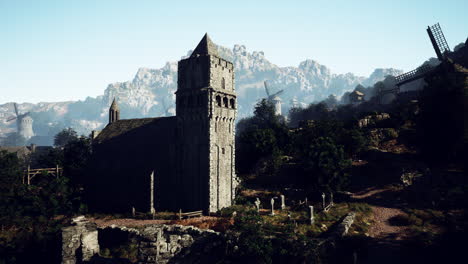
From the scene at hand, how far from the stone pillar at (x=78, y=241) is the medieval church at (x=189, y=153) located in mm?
12633

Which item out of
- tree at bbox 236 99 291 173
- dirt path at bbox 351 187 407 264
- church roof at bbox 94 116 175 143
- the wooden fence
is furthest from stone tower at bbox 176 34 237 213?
the wooden fence

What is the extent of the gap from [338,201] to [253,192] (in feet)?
42.0

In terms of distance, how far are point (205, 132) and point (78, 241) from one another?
1819cm

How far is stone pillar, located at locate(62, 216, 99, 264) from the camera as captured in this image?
2445 cm

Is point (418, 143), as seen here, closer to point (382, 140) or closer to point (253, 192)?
point (382, 140)

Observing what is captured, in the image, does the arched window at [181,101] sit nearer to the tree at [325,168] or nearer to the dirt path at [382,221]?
the tree at [325,168]

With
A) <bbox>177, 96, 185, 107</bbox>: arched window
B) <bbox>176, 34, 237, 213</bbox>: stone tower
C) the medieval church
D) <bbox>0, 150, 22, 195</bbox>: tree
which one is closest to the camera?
<bbox>0, 150, 22, 195</bbox>: tree

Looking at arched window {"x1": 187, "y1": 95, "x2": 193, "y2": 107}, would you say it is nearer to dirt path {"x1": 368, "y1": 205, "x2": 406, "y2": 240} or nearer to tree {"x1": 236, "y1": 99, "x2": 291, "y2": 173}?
tree {"x1": 236, "y1": 99, "x2": 291, "y2": 173}

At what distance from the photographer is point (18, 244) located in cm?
3031

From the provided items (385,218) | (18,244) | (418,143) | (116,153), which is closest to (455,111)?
(418,143)

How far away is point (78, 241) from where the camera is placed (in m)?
25.0

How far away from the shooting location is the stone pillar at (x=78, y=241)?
80.2 feet

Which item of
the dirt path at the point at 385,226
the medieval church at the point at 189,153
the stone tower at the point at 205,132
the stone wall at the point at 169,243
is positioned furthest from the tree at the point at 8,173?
the dirt path at the point at 385,226

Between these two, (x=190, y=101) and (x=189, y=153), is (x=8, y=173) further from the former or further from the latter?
(x=190, y=101)
